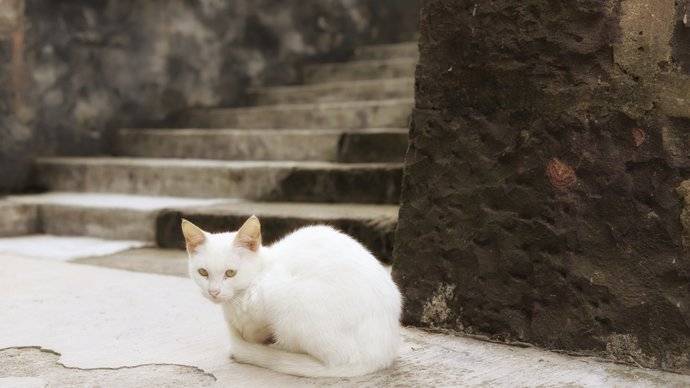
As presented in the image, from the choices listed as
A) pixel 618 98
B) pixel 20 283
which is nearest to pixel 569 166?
pixel 618 98

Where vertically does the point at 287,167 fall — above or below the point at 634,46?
below

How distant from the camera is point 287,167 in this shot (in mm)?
4191

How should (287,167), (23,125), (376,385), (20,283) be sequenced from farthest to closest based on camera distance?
(23,125), (287,167), (20,283), (376,385)

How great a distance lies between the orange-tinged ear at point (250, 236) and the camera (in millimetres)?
2059

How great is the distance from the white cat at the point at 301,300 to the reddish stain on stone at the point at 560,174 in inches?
22.0

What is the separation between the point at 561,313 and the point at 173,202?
263 cm

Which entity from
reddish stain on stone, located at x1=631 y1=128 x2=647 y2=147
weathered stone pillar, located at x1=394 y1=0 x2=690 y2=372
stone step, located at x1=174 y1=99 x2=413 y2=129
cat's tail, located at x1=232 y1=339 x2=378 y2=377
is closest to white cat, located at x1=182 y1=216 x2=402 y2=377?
cat's tail, located at x1=232 y1=339 x2=378 y2=377

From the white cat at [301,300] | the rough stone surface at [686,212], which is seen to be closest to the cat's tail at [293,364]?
the white cat at [301,300]

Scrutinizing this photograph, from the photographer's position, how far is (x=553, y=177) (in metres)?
2.25

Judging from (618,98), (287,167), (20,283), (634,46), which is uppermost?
(634,46)

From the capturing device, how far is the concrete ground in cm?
202

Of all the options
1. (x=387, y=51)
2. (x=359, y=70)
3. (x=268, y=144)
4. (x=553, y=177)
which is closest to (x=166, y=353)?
(x=553, y=177)

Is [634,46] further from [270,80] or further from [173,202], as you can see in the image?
[270,80]

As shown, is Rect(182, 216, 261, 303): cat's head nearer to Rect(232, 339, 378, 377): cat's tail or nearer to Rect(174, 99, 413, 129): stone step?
Rect(232, 339, 378, 377): cat's tail
